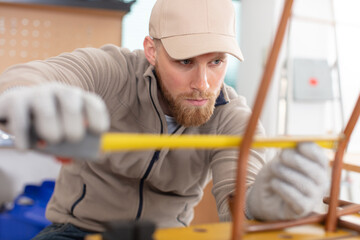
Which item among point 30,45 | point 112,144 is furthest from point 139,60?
point 30,45

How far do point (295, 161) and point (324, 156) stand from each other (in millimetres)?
55

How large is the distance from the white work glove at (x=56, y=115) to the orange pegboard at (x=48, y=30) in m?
1.79

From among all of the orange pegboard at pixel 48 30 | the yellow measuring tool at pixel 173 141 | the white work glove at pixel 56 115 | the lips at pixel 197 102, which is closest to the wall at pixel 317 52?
the orange pegboard at pixel 48 30

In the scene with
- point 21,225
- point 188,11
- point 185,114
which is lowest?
point 21,225

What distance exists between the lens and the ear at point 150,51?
4.22 ft

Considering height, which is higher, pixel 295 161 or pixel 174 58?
pixel 174 58

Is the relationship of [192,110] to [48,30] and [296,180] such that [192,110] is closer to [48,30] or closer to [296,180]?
[296,180]

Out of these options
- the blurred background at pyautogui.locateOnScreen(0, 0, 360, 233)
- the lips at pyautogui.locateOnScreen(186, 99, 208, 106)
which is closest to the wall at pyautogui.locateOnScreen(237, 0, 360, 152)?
the blurred background at pyautogui.locateOnScreen(0, 0, 360, 233)

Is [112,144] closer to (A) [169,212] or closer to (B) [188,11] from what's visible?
(B) [188,11]

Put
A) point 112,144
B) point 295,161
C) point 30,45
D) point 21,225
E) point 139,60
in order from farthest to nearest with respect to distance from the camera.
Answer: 1. point 30,45
2. point 21,225
3. point 139,60
4. point 295,161
5. point 112,144

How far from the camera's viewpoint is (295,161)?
2.02 feet

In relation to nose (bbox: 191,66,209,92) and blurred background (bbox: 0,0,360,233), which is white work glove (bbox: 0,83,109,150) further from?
blurred background (bbox: 0,0,360,233)

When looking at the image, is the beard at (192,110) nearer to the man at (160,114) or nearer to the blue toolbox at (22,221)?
the man at (160,114)

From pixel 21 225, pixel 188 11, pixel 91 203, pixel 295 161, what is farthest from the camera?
pixel 21 225
